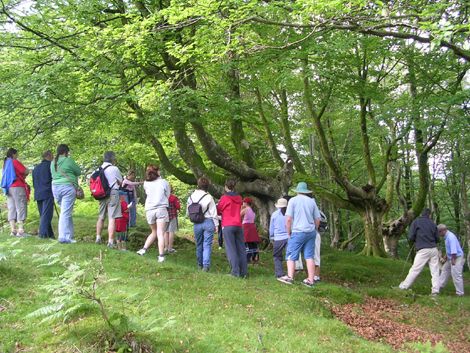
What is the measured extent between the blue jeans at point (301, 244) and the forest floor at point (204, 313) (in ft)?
2.28

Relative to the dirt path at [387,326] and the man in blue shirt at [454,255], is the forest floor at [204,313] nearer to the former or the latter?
the dirt path at [387,326]

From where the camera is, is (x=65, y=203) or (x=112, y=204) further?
(x=112, y=204)

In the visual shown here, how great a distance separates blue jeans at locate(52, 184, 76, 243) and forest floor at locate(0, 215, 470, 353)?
0.72m

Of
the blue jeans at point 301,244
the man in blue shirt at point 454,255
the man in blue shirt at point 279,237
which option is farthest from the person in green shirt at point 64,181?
the man in blue shirt at point 454,255

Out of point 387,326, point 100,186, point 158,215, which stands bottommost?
point 387,326

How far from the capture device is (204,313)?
6.09m

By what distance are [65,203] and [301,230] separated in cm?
503

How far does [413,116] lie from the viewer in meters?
12.0

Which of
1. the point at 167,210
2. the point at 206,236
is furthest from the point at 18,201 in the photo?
the point at 206,236

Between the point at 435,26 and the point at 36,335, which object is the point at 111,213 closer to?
the point at 36,335

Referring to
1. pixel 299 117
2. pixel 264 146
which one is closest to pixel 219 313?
pixel 264 146

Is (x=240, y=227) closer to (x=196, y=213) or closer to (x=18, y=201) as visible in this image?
(x=196, y=213)

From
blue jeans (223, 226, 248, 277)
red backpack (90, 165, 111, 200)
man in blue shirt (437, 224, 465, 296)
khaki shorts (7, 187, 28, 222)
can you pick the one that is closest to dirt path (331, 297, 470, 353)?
blue jeans (223, 226, 248, 277)

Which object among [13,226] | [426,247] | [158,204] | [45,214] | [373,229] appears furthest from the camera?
[373,229]
